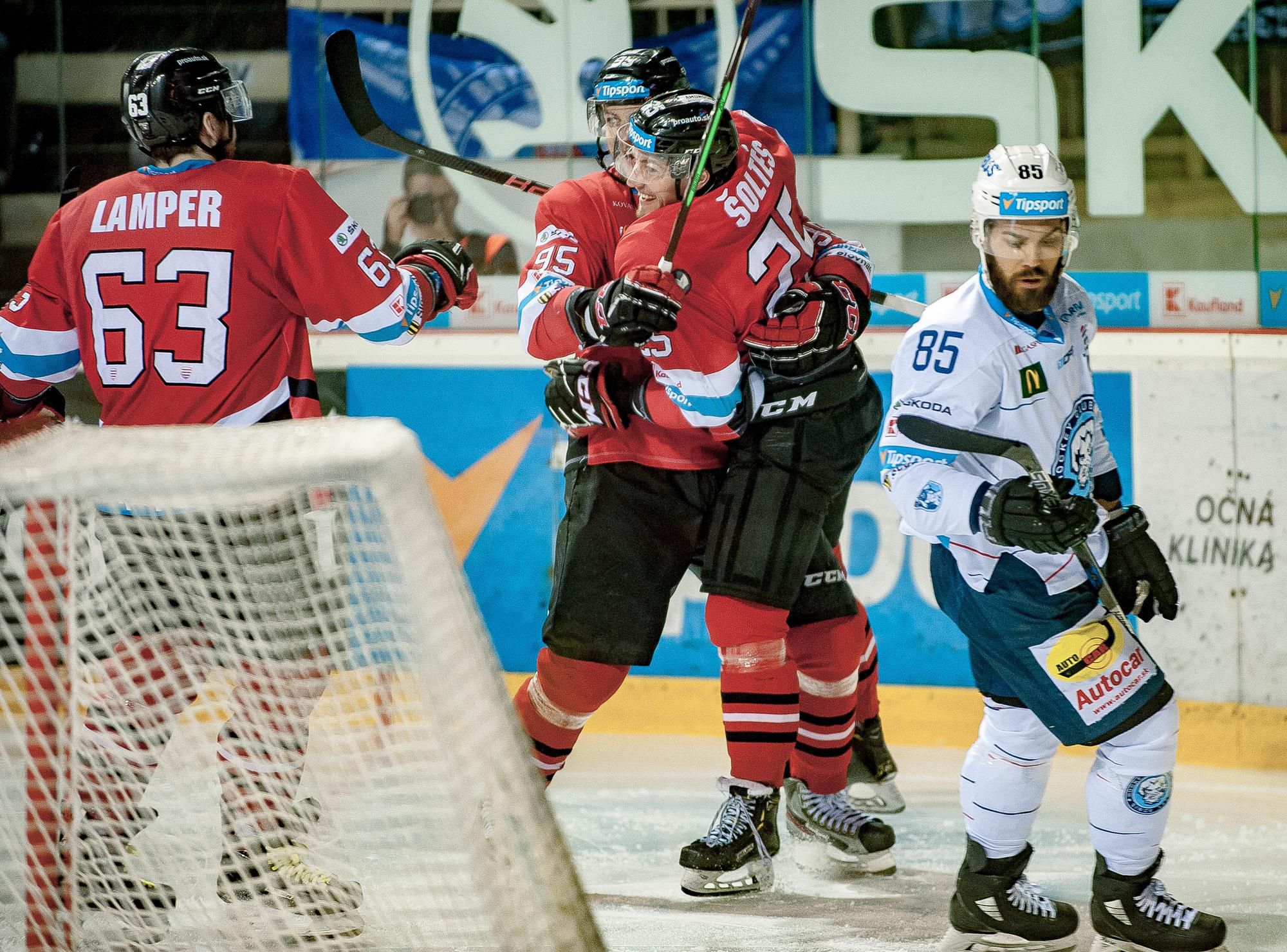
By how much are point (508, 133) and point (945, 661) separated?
6.38ft

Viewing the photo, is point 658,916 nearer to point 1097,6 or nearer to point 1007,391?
point 1007,391

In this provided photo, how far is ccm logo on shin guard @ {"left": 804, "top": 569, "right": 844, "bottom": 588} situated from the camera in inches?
131

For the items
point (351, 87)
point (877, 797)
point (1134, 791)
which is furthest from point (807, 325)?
point (877, 797)

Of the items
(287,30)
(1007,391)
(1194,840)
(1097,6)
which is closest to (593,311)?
(1007,391)

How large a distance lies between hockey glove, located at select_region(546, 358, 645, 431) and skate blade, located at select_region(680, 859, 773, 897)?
0.83m

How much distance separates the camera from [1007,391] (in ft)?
8.60

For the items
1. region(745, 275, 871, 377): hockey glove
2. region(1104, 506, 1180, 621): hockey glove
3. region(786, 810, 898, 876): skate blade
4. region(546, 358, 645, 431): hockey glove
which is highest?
region(745, 275, 871, 377): hockey glove

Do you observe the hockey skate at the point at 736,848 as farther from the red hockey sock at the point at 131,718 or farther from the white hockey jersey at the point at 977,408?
the red hockey sock at the point at 131,718

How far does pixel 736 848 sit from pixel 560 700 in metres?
0.42

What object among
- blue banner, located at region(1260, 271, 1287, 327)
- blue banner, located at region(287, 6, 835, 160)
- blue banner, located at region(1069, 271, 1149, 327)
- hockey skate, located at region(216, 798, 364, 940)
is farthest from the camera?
blue banner, located at region(287, 6, 835, 160)

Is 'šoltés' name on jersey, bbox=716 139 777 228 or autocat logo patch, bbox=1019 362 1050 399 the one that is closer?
autocat logo patch, bbox=1019 362 1050 399

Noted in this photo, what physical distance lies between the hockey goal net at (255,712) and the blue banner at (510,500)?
2.09m

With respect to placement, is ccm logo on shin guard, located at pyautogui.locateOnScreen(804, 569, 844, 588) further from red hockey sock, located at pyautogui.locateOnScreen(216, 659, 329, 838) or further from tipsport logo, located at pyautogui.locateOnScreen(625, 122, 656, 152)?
red hockey sock, located at pyautogui.locateOnScreen(216, 659, 329, 838)

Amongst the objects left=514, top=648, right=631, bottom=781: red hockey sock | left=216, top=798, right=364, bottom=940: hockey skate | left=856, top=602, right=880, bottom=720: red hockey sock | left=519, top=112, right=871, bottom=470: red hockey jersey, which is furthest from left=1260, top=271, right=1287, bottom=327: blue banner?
left=216, top=798, right=364, bottom=940: hockey skate
